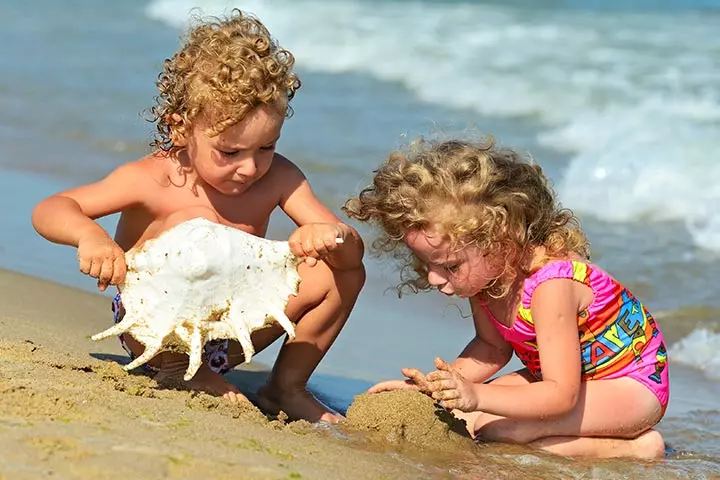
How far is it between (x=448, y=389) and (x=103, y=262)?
1009 millimetres

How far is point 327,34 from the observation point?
1371 centimetres

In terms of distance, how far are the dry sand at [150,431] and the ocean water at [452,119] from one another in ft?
2.47

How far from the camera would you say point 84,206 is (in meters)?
3.46

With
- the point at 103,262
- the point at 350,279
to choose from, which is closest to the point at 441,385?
the point at 350,279

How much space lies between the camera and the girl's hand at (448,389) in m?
3.15

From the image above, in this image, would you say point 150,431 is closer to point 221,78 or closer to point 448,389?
point 448,389

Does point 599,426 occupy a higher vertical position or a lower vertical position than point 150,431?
higher

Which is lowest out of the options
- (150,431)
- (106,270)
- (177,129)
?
(150,431)

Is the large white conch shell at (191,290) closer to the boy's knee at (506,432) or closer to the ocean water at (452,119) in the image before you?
the boy's knee at (506,432)

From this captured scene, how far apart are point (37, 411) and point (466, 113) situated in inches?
284

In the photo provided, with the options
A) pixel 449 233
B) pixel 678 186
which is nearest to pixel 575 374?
pixel 449 233

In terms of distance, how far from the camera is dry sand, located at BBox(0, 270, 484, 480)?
2369 millimetres

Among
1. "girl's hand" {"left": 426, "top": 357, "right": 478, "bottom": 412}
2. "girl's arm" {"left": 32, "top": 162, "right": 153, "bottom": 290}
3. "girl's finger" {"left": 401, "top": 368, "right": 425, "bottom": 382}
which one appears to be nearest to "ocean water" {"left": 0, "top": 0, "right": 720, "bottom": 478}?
"girl's hand" {"left": 426, "top": 357, "right": 478, "bottom": 412}

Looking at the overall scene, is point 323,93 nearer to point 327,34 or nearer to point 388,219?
point 327,34
